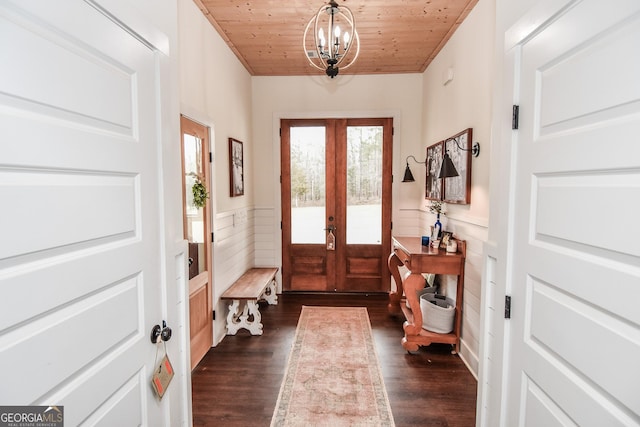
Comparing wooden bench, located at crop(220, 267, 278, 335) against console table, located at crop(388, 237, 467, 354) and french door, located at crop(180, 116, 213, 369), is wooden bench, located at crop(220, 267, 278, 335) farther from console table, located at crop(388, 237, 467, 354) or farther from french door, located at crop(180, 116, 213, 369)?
console table, located at crop(388, 237, 467, 354)

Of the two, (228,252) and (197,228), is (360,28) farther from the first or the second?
(228,252)

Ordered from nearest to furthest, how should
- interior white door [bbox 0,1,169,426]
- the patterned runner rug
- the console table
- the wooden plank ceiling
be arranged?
interior white door [bbox 0,1,169,426] → the patterned runner rug → the wooden plank ceiling → the console table

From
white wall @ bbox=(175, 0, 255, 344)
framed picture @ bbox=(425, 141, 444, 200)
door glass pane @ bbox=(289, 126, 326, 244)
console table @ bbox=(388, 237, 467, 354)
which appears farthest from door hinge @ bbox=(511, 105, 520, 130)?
door glass pane @ bbox=(289, 126, 326, 244)

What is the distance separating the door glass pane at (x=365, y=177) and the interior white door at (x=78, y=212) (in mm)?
3539

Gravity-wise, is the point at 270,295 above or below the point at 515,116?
below

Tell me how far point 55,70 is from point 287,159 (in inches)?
153

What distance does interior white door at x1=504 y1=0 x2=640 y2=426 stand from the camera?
84cm

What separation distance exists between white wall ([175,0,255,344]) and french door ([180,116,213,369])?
93mm

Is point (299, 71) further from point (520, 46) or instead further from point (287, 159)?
point (520, 46)

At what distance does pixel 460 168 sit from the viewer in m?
3.06

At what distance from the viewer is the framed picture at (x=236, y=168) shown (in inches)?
144

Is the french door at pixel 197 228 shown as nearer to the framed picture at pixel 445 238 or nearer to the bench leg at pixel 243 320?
the bench leg at pixel 243 320

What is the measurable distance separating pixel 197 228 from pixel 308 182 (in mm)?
2111

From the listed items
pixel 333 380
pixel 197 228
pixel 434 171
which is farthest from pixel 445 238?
pixel 197 228
